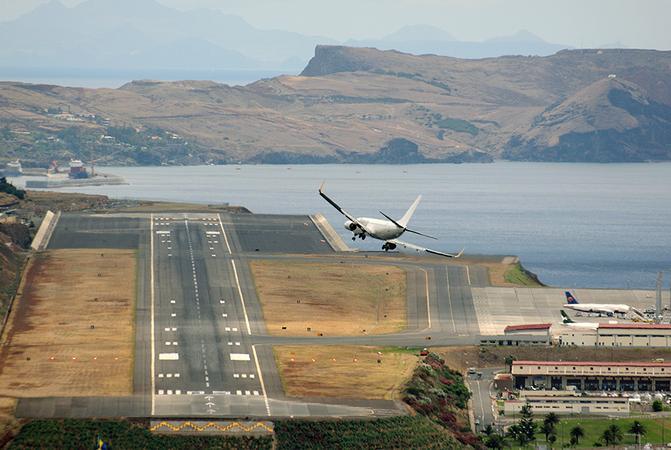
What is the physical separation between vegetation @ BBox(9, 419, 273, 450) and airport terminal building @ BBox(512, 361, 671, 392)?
50.1m

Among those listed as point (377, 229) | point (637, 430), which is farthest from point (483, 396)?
point (377, 229)

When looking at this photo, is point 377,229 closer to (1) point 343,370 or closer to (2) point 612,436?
(1) point 343,370

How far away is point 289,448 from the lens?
489ft

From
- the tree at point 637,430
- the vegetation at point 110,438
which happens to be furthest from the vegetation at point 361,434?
the tree at point 637,430

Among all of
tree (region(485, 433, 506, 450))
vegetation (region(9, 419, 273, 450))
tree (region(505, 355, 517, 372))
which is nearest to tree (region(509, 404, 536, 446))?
tree (region(485, 433, 506, 450))

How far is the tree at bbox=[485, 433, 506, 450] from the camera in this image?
162125mm

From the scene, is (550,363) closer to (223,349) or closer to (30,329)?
(223,349)

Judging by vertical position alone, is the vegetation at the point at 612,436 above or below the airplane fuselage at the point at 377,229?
below

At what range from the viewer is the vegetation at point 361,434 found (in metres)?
151

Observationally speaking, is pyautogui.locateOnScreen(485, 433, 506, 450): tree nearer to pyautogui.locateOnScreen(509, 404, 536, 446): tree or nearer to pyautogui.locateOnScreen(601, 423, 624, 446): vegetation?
pyautogui.locateOnScreen(509, 404, 536, 446): tree

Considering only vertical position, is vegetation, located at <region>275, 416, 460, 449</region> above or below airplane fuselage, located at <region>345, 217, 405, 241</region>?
below

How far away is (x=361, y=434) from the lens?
153 m

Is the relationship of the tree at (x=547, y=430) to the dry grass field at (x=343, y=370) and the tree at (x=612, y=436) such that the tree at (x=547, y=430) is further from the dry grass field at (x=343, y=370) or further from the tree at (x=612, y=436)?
the dry grass field at (x=343, y=370)

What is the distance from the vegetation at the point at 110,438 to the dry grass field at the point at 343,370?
18345 millimetres
